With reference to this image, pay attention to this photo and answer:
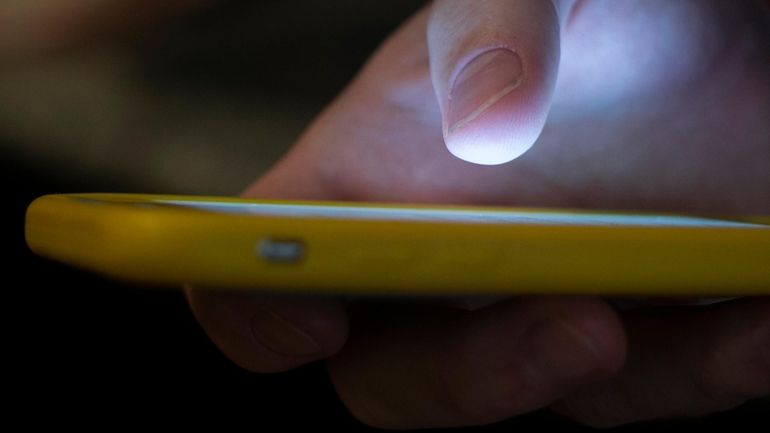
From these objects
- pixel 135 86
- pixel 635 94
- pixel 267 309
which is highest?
pixel 635 94

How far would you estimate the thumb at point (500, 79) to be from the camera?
529mm

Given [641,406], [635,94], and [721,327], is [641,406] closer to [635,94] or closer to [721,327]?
[721,327]

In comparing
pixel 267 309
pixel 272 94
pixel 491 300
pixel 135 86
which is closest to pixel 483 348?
pixel 491 300

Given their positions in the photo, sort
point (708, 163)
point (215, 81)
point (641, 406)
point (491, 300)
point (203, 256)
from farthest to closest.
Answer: point (215, 81), point (708, 163), point (641, 406), point (491, 300), point (203, 256)

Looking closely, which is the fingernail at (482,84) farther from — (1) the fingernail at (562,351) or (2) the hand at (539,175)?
(1) the fingernail at (562,351)

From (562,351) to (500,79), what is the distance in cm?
18

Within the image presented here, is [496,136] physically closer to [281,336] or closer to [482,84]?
[482,84]

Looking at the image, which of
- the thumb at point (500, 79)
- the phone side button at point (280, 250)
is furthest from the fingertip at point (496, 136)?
the phone side button at point (280, 250)

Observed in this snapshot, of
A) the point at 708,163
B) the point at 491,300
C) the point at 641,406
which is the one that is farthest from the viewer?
the point at 708,163

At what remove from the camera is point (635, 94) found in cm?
80

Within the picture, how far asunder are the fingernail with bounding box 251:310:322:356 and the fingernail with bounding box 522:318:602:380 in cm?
15

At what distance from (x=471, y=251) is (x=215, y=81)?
92 cm

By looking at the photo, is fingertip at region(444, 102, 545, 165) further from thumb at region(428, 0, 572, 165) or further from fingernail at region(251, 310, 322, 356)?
fingernail at region(251, 310, 322, 356)

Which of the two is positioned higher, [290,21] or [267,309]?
[290,21]
